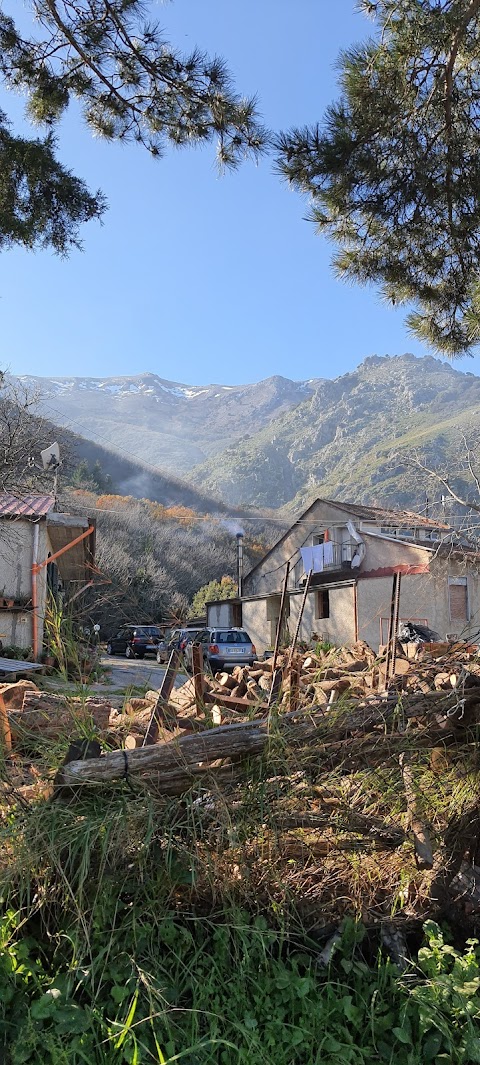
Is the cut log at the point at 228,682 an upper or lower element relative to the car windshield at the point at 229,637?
upper

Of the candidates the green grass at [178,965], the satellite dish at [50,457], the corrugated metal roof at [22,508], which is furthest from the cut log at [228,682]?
the corrugated metal roof at [22,508]

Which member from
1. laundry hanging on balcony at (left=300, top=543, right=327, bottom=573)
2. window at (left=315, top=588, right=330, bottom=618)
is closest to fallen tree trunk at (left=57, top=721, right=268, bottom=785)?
window at (left=315, top=588, right=330, bottom=618)

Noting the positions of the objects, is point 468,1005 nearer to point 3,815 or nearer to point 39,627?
point 3,815

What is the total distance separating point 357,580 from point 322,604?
2845 mm

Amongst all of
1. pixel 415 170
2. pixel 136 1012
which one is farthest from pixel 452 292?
pixel 136 1012

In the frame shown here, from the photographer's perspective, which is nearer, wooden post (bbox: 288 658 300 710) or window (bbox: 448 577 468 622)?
wooden post (bbox: 288 658 300 710)

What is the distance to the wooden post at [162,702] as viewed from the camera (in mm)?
3674

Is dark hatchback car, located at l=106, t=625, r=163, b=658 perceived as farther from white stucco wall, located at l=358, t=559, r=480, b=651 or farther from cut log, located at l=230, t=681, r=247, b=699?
cut log, located at l=230, t=681, r=247, b=699

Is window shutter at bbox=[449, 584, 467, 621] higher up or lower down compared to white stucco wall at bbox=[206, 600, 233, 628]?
higher up

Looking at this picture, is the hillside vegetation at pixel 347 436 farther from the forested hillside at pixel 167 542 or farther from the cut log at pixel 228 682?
the cut log at pixel 228 682

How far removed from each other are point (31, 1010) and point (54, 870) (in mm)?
502

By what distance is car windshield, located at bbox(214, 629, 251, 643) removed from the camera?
68.3 ft

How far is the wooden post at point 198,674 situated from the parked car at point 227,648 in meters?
13.5

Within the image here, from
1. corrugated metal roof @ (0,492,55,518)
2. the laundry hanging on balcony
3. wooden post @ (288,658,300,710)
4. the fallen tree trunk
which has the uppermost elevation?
corrugated metal roof @ (0,492,55,518)
